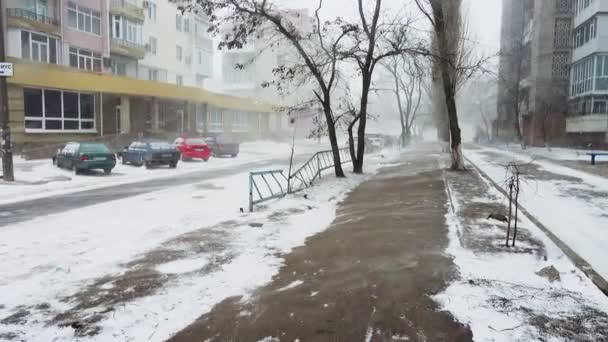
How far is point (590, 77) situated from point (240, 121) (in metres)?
31.8

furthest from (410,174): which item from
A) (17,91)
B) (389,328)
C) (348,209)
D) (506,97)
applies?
(506,97)

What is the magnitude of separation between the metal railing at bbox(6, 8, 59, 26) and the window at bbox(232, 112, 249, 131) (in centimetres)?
2153

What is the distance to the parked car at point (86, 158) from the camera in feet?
62.9

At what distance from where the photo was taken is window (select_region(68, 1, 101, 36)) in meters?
31.4

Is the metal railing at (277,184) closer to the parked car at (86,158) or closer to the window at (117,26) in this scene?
the parked car at (86,158)

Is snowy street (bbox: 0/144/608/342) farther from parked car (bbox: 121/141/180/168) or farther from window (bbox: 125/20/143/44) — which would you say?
window (bbox: 125/20/143/44)

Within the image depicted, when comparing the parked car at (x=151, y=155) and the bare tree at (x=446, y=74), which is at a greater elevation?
the bare tree at (x=446, y=74)

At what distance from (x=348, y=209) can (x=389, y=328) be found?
701cm

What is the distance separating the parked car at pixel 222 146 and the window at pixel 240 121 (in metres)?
18.2

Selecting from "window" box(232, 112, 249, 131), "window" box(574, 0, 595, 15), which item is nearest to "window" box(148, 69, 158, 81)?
"window" box(232, 112, 249, 131)

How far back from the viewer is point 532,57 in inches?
1689

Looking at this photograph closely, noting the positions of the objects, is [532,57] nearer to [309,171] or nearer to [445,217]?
[309,171]

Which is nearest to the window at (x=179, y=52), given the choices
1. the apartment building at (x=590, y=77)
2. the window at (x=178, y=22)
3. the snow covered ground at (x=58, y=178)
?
the window at (x=178, y=22)

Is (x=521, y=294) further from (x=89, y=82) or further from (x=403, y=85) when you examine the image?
(x=403, y=85)
